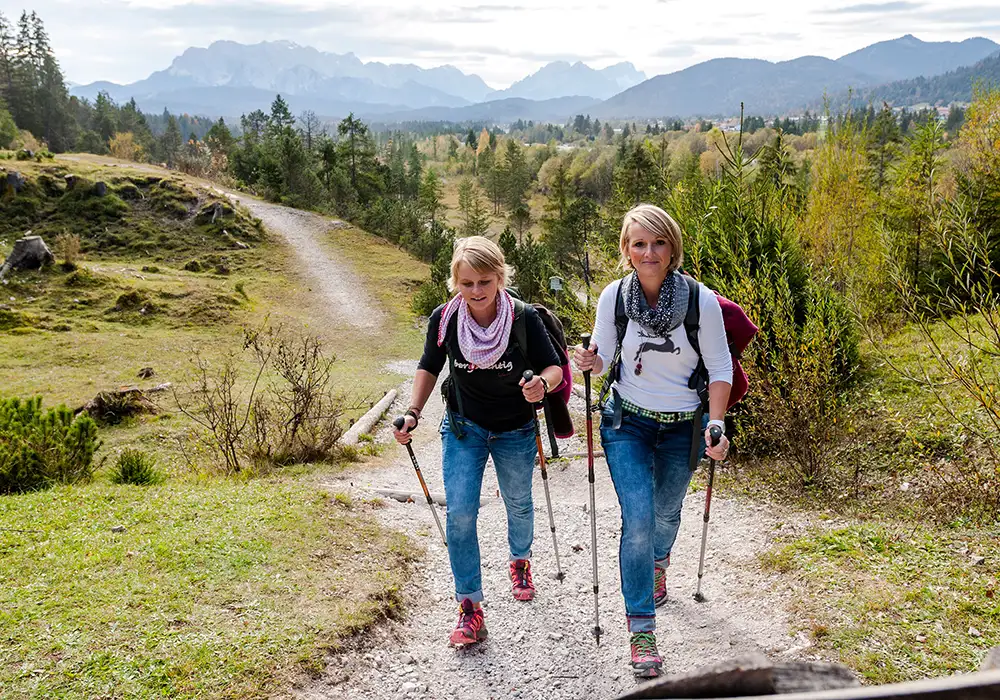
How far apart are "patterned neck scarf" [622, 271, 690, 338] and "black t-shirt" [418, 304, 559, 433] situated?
0.68m

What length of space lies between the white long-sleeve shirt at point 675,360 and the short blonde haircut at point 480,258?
0.93m

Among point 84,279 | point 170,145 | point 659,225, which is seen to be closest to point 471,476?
point 659,225

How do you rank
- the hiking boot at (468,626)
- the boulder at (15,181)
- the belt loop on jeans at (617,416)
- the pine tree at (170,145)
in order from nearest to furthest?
the belt loop on jeans at (617,416), the hiking boot at (468,626), the boulder at (15,181), the pine tree at (170,145)

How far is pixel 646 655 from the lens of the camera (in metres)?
4.21

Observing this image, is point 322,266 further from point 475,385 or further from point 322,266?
point 475,385

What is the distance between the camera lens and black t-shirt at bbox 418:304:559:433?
4.68 metres

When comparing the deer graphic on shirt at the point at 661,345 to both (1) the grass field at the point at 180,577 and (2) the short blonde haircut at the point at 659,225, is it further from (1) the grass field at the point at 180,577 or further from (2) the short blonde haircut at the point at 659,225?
(1) the grass field at the point at 180,577

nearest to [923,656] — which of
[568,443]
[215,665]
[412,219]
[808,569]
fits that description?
[808,569]

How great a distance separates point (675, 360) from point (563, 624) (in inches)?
90.9

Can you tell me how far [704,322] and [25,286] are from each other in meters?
27.9

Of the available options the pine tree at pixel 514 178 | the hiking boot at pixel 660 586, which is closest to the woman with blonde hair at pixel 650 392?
the hiking boot at pixel 660 586

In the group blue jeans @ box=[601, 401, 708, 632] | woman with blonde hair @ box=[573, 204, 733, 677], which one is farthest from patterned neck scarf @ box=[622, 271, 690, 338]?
blue jeans @ box=[601, 401, 708, 632]

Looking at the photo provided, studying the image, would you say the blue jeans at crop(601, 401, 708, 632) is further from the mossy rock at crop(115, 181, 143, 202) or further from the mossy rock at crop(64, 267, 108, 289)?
the mossy rock at crop(115, 181, 143, 202)

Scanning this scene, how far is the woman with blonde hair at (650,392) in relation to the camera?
13.8 ft
